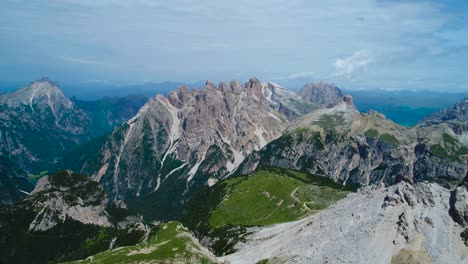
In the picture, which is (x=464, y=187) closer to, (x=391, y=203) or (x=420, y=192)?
(x=420, y=192)

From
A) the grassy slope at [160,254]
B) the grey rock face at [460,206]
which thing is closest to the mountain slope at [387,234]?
the grey rock face at [460,206]

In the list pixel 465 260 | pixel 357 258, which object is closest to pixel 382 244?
pixel 357 258

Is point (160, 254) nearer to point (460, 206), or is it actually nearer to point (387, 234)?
point (387, 234)

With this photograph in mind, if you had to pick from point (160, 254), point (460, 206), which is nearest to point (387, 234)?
point (460, 206)

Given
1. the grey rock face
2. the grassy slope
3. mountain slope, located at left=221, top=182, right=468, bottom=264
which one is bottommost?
the grassy slope

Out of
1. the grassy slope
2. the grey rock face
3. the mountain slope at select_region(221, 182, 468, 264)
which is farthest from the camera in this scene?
the grassy slope

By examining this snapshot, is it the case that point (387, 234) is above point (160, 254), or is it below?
above

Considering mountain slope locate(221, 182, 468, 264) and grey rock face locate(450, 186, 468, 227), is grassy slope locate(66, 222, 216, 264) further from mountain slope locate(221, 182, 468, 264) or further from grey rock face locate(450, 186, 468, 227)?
grey rock face locate(450, 186, 468, 227)

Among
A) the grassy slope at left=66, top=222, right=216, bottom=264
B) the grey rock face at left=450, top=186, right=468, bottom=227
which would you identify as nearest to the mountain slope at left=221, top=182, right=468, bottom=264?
the grey rock face at left=450, top=186, right=468, bottom=227
